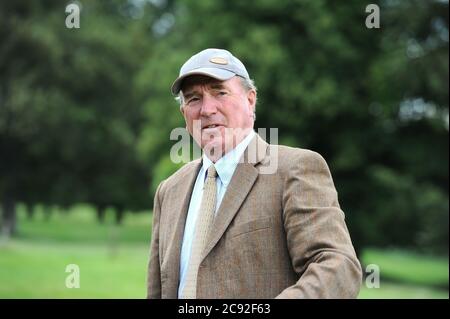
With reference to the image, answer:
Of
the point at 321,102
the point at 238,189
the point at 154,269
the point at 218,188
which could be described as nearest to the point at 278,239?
the point at 238,189

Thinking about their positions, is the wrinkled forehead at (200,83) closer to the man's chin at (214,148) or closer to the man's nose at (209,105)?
the man's nose at (209,105)

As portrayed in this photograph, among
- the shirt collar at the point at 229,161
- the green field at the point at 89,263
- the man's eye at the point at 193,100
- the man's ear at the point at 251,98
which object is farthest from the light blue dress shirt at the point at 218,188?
the green field at the point at 89,263

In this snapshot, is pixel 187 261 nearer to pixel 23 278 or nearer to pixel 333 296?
pixel 333 296

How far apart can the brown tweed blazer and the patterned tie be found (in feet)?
0.17

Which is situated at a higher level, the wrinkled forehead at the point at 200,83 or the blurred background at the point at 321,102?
the blurred background at the point at 321,102

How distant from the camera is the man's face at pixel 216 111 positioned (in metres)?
2.52

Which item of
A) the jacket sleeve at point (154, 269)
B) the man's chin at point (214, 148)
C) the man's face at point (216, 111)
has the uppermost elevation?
the man's face at point (216, 111)

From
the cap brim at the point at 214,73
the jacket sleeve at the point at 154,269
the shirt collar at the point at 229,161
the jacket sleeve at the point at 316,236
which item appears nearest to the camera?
the jacket sleeve at the point at 316,236

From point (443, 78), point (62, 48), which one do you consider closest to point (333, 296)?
point (443, 78)

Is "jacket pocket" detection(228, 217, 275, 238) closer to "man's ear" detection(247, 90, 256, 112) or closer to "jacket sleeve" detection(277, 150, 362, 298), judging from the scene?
"jacket sleeve" detection(277, 150, 362, 298)

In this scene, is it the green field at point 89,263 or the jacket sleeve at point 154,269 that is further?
the green field at point 89,263

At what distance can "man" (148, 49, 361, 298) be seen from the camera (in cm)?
216

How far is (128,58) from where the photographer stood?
3200 centimetres

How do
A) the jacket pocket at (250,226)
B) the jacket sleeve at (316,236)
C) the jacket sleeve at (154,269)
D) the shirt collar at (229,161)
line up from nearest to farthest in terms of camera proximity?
the jacket sleeve at (316,236)
the jacket pocket at (250,226)
the shirt collar at (229,161)
the jacket sleeve at (154,269)
